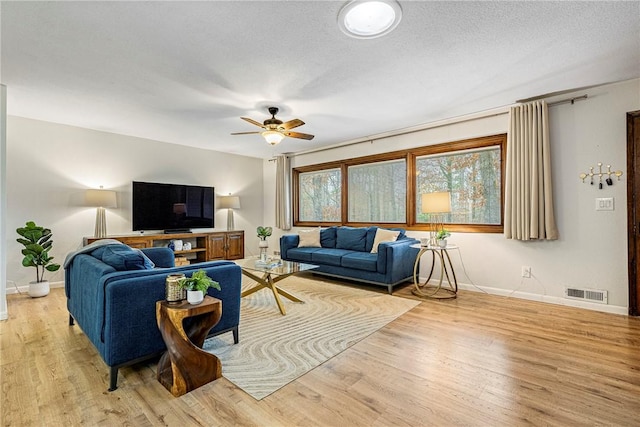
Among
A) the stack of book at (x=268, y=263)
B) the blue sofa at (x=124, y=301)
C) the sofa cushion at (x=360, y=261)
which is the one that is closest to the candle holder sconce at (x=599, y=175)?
the sofa cushion at (x=360, y=261)

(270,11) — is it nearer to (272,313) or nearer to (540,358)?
(272,313)

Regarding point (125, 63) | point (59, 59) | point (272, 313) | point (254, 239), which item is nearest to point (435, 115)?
point (272, 313)

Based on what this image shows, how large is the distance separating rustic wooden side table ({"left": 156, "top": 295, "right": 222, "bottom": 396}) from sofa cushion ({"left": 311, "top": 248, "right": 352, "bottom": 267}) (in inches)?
106

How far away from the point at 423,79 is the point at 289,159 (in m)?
4.18

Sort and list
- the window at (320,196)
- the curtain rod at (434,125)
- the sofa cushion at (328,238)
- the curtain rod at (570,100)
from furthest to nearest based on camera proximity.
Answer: the window at (320,196)
the sofa cushion at (328,238)
the curtain rod at (434,125)
the curtain rod at (570,100)

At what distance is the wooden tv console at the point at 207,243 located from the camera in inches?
203

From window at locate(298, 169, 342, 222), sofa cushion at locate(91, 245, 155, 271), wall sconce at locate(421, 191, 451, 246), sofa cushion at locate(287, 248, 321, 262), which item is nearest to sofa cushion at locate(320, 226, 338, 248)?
sofa cushion at locate(287, 248, 321, 262)

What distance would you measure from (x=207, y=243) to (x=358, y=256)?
3144mm

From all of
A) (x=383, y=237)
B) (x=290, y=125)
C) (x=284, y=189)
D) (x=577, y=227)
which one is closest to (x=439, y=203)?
(x=383, y=237)

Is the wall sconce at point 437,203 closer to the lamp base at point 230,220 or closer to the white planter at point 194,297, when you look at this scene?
the white planter at point 194,297

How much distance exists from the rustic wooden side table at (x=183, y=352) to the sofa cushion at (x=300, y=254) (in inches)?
118

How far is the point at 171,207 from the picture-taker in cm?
548

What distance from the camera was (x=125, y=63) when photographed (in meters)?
2.65

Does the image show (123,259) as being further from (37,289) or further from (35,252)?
(37,289)
